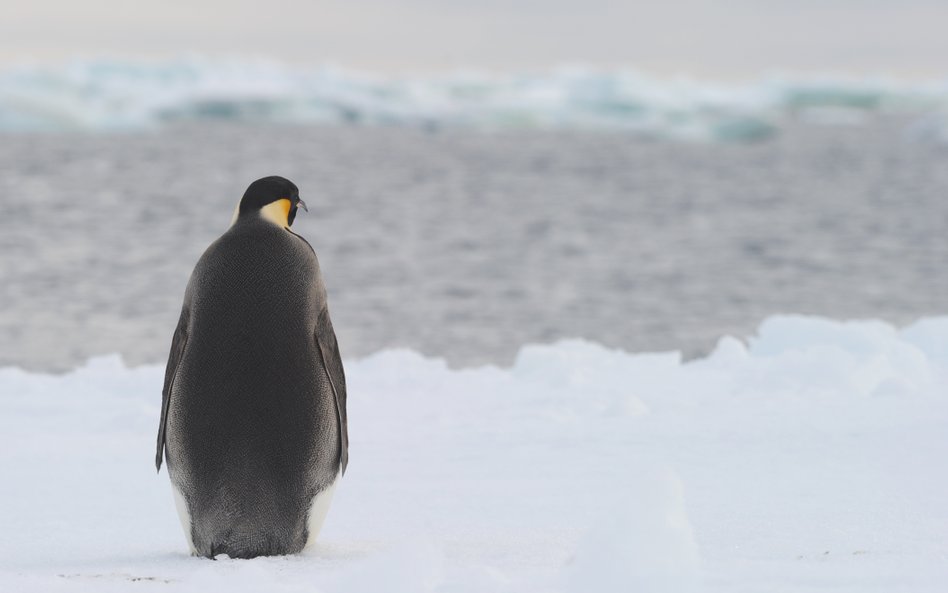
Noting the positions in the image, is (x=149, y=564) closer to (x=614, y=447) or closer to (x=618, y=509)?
(x=618, y=509)

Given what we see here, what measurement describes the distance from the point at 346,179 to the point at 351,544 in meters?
36.5

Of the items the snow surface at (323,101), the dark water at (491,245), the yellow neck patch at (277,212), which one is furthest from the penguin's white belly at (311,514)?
the snow surface at (323,101)

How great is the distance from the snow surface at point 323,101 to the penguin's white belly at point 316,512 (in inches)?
1339

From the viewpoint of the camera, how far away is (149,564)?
289 cm

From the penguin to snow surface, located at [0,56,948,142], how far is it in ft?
111

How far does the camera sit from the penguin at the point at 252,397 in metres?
3.01

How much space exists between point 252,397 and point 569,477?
1.43 meters

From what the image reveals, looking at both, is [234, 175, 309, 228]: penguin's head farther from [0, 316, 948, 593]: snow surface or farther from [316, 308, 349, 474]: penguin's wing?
[0, 316, 948, 593]: snow surface

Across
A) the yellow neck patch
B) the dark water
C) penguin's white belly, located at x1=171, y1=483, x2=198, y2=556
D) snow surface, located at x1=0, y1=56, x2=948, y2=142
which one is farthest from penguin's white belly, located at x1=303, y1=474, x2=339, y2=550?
snow surface, located at x1=0, y1=56, x2=948, y2=142

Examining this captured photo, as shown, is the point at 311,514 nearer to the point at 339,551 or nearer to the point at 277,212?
the point at 339,551

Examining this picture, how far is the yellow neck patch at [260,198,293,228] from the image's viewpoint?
3.16 m

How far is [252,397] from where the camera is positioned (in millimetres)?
3010

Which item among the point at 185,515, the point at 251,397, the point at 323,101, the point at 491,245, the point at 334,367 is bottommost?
the point at 185,515

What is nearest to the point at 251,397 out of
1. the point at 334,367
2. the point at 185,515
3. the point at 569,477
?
the point at 334,367
